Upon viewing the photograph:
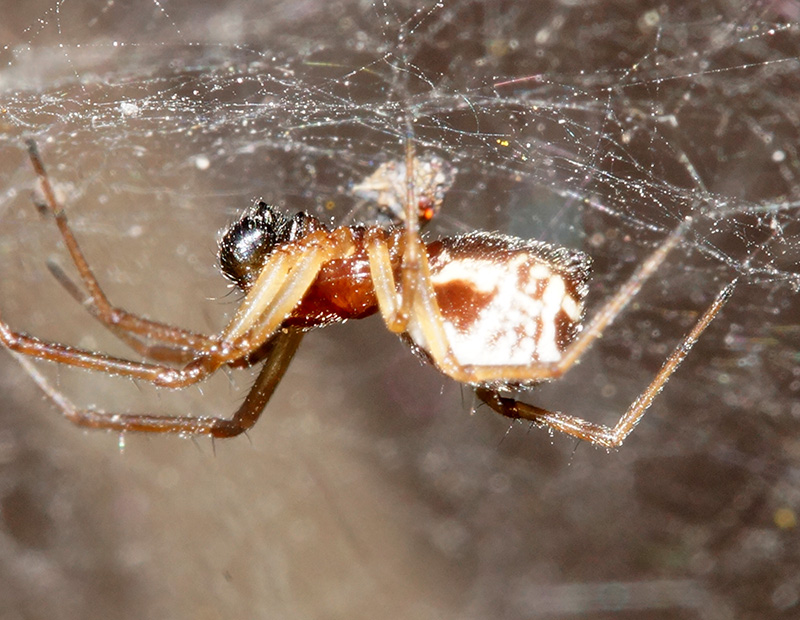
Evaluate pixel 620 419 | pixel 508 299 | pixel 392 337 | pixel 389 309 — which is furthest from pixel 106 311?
pixel 392 337

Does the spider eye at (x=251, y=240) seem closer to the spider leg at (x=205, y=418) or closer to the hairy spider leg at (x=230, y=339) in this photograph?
the hairy spider leg at (x=230, y=339)

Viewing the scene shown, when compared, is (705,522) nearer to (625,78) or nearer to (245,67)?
(625,78)

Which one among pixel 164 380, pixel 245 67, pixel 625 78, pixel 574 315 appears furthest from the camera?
pixel 245 67

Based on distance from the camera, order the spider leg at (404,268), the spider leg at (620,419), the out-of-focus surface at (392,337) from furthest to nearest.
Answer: the out-of-focus surface at (392,337) < the spider leg at (620,419) < the spider leg at (404,268)

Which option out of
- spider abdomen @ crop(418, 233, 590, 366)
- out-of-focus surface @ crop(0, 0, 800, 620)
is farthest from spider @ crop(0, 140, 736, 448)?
out-of-focus surface @ crop(0, 0, 800, 620)

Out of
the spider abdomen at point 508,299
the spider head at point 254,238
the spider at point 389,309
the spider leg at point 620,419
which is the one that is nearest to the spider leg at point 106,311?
the spider at point 389,309

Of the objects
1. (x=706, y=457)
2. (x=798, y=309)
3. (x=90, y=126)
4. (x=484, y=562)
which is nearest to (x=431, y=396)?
(x=484, y=562)

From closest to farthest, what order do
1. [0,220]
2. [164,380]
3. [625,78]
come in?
[164,380] < [625,78] < [0,220]
